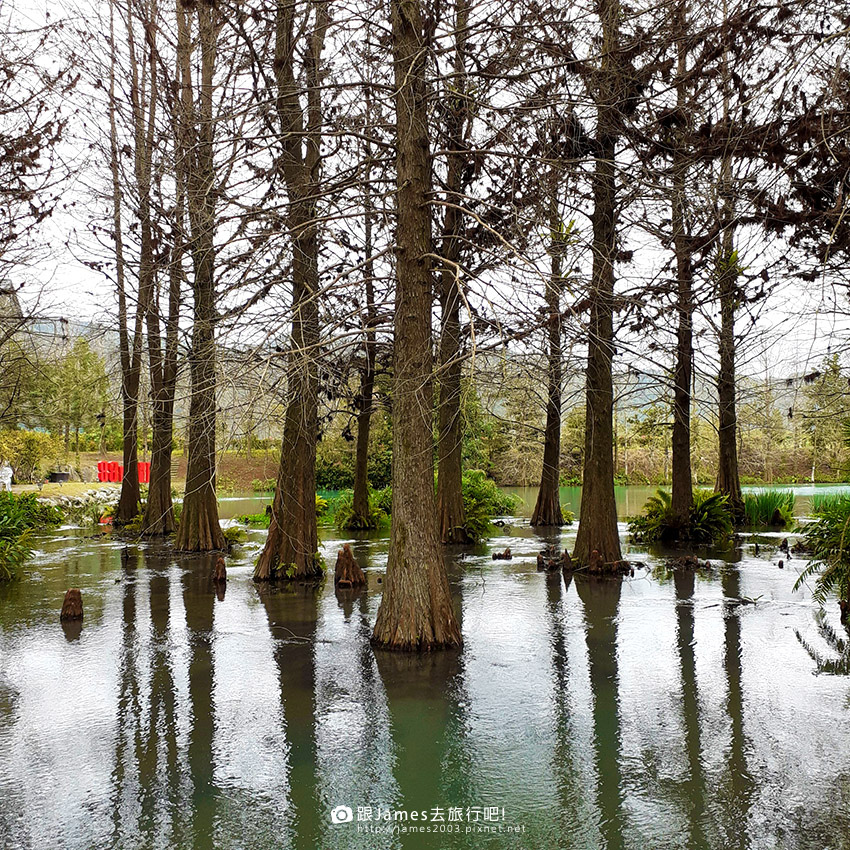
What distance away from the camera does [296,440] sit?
12.7 m

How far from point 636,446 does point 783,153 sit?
128ft

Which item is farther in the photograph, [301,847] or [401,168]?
[401,168]

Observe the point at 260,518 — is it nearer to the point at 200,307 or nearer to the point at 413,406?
the point at 200,307

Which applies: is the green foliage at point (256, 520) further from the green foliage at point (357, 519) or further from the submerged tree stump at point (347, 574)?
the submerged tree stump at point (347, 574)

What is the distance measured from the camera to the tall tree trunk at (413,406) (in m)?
8.34

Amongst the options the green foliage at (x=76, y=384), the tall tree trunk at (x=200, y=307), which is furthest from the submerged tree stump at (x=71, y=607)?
the green foliage at (x=76, y=384)

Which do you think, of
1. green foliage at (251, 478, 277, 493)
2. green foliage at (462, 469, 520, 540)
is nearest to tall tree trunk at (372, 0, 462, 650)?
green foliage at (251, 478, 277, 493)

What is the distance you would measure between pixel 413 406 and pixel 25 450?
28.1 meters

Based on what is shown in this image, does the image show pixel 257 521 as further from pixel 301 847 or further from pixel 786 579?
pixel 301 847

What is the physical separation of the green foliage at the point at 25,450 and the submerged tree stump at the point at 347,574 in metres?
21.6

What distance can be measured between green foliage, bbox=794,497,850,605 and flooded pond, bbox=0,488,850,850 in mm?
490

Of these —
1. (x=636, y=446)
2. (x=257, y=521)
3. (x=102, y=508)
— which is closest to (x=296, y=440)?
(x=257, y=521)

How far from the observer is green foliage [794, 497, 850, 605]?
8.72 meters

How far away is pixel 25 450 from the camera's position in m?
31.8
